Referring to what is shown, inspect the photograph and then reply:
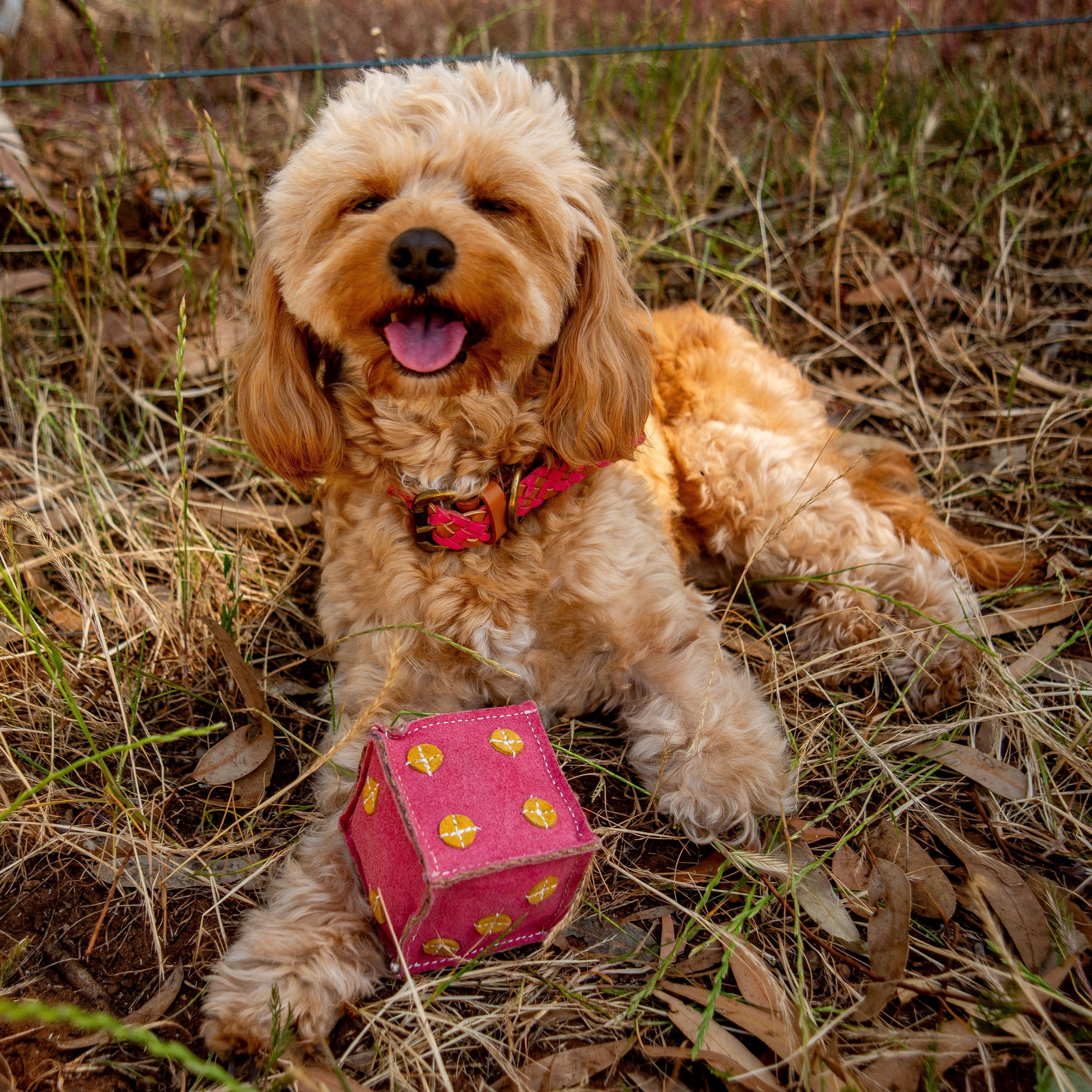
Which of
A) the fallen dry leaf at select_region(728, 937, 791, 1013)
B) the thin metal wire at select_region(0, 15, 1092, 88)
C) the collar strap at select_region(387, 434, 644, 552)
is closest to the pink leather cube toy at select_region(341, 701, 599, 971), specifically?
the fallen dry leaf at select_region(728, 937, 791, 1013)

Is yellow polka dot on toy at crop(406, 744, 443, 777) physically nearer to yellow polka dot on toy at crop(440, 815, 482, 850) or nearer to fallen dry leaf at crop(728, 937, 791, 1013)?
yellow polka dot on toy at crop(440, 815, 482, 850)

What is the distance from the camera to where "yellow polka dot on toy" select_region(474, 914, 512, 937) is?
165cm

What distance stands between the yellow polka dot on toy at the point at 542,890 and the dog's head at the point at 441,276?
1.02 meters

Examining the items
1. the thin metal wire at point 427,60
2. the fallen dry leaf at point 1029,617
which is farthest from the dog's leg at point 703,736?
the thin metal wire at point 427,60

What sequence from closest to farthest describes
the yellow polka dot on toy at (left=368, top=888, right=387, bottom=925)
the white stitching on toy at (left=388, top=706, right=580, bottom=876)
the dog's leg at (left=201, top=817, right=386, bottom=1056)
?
1. the white stitching on toy at (left=388, top=706, right=580, bottom=876)
2. the dog's leg at (left=201, top=817, right=386, bottom=1056)
3. the yellow polka dot on toy at (left=368, top=888, right=387, bottom=925)

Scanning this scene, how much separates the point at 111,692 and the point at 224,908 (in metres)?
0.80

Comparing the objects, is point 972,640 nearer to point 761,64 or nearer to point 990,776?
point 990,776

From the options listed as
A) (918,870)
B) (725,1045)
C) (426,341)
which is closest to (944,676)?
(918,870)

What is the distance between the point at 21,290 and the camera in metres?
3.55

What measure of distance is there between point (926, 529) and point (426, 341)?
1828 millimetres

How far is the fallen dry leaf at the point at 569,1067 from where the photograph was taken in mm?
1573

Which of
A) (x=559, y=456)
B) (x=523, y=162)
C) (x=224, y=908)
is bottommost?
(x=224, y=908)

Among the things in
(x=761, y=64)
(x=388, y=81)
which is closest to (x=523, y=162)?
(x=388, y=81)

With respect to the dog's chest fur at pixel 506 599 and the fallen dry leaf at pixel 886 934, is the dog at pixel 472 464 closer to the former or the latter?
the dog's chest fur at pixel 506 599
